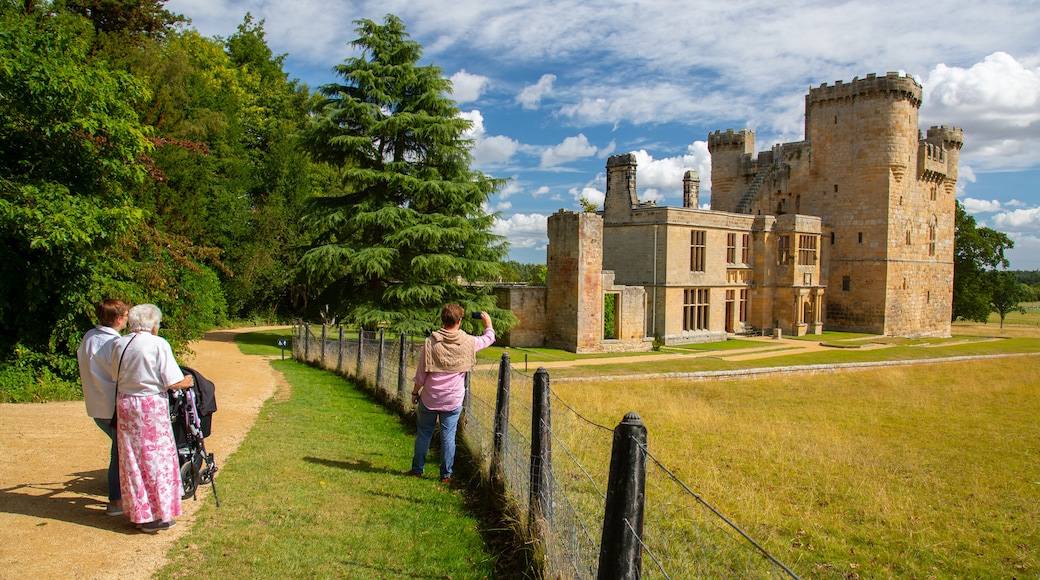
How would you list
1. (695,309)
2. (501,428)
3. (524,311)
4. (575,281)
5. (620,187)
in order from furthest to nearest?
(695,309), (620,187), (524,311), (575,281), (501,428)

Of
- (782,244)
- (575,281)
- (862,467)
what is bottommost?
(862,467)

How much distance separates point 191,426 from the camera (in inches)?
232

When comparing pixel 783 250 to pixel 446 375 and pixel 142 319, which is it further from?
pixel 142 319

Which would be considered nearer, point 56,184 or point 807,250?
point 56,184

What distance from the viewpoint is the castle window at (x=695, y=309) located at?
102 ft

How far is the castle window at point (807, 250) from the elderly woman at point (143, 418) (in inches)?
1366

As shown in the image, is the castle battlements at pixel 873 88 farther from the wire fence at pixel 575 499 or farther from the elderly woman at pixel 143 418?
the elderly woman at pixel 143 418

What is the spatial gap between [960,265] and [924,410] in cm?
4423

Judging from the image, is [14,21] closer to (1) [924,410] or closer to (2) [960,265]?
(1) [924,410]

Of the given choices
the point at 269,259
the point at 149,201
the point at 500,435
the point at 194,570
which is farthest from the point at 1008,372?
the point at 269,259

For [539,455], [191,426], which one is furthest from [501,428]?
[191,426]

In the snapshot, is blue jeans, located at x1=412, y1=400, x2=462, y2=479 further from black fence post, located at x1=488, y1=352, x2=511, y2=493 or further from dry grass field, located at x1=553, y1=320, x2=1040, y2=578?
dry grass field, located at x1=553, y1=320, x2=1040, y2=578

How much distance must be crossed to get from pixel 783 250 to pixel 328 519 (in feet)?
108

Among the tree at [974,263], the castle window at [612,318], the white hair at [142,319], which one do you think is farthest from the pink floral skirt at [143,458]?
the tree at [974,263]
